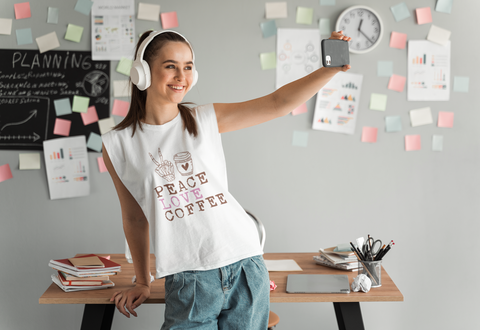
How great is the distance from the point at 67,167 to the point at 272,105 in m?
1.71

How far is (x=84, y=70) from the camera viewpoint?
2541 millimetres

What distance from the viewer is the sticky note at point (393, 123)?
102 inches

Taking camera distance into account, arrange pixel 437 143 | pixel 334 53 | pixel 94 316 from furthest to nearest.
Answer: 1. pixel 437 143
2. pixel 94 316
3. pixel 334 53

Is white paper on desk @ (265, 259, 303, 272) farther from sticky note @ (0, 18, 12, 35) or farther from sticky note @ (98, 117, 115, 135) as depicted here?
sticky note @ (0, 18, 12, 35)

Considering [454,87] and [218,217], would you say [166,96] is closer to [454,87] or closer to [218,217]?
[218,217]

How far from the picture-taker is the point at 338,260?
1.85 metres

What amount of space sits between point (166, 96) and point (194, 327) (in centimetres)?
64

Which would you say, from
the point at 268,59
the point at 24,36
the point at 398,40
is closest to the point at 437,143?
the point at 398,40

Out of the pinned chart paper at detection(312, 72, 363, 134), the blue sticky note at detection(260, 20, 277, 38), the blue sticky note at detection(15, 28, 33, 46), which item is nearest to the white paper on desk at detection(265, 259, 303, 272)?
the pinned chart paper at detection(312, 72, 363, 134)

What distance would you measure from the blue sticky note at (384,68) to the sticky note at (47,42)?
6.18ft

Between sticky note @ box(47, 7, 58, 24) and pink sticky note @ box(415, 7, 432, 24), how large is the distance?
2098 mm

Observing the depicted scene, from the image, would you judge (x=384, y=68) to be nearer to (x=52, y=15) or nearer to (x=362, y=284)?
(x=362, y=284)

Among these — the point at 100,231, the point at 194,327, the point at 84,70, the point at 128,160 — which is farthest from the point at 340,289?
the point at 84,70

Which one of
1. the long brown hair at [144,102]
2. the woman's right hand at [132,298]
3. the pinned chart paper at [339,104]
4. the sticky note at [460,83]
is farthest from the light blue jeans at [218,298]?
the sticky note at [460,83]
